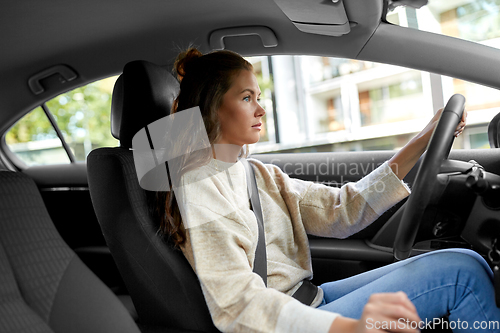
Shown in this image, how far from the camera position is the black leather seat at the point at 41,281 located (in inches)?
35.5

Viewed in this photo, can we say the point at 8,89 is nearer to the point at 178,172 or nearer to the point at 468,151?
the point at 178,172

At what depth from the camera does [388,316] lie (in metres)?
0.73

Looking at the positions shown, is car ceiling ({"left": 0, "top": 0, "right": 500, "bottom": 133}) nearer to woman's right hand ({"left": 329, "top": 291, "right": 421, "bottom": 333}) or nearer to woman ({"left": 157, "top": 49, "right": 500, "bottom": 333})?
woman ({"left": 157, "top": 49, "right": 500, "bottom": 333})

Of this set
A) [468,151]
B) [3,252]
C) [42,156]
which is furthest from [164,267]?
[42,156]

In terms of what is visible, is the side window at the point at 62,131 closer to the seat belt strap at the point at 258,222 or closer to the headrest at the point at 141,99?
the headrest at the point at 141,99

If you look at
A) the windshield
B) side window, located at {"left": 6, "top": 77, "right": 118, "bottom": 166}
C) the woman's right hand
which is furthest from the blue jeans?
side window, located at {"left": 6, "top": 77, "right": 118, "bottom": 166}

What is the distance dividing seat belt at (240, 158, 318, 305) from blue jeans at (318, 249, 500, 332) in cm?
14

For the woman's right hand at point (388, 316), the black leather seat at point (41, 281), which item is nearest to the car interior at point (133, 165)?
the black leather seat at point (41, 281)

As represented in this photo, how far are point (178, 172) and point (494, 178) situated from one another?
733mm

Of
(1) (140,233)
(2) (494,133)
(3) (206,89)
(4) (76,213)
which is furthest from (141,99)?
(4) (76,213)

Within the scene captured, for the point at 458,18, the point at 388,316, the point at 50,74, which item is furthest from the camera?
the point at 50,74

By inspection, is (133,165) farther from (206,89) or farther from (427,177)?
(427,177)

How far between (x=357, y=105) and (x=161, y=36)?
6.94 feet

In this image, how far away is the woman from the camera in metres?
0.86
